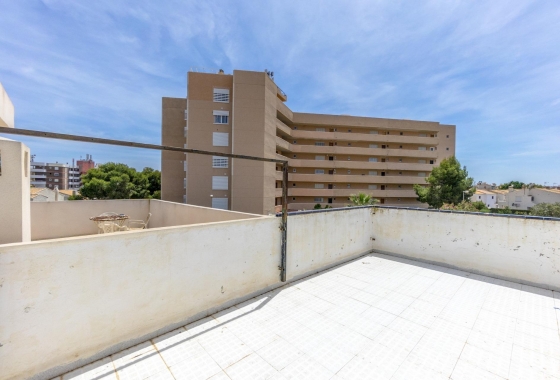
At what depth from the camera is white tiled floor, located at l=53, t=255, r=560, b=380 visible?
266 cm

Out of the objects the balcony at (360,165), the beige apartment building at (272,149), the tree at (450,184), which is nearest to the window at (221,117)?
the beige apartment building at (272,149)

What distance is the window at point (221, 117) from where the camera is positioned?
74.8 feet

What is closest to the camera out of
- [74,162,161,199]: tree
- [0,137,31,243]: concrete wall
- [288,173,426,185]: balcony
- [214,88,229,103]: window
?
[0,137,31,243]: concrete wall

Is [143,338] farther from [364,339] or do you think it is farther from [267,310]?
[364,339]

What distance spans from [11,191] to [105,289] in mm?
1892

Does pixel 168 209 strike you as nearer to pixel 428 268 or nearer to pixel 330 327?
pixel 330 327

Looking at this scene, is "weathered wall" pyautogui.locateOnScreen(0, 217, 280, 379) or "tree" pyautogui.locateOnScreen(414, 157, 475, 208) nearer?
"weathered wall" pyautogui.locateOnScreen(0, 217, 280, 379)

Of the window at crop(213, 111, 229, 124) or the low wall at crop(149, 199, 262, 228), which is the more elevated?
the window at crop(213, 111, 229, 124)

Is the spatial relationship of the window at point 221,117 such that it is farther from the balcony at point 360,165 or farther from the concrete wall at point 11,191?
the concrete wall at point 11,191

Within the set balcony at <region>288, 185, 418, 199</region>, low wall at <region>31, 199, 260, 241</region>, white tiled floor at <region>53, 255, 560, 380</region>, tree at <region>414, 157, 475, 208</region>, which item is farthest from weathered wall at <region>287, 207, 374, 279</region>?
tree at <region>414, 157, 475, 208</region>

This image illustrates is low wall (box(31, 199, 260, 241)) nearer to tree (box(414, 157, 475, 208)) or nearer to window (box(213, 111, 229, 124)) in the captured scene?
window (box(213, 111, 229, 124))

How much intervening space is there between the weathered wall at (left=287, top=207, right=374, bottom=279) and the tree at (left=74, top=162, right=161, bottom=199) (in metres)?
31.5

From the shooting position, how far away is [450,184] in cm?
2905

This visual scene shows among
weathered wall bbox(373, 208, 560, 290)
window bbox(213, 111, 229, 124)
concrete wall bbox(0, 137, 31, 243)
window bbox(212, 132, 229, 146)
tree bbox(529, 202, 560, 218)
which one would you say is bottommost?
tree bbox(529, 202, 560, 218)
